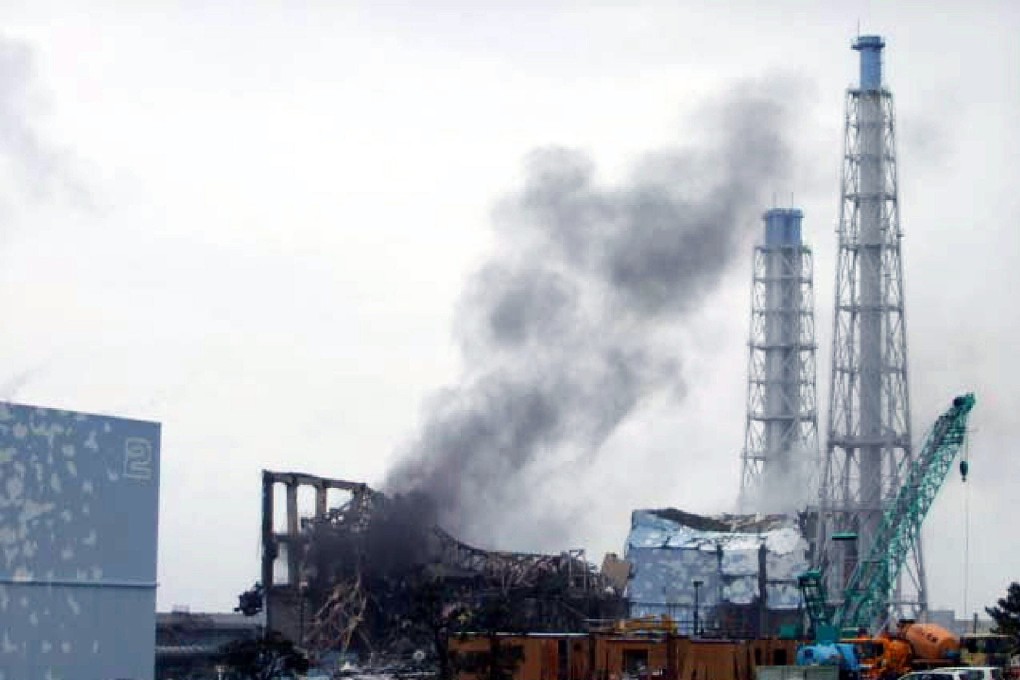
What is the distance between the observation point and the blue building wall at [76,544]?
8112cm

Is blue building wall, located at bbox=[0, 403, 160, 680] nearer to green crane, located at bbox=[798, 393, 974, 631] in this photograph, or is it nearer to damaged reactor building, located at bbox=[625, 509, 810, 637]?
green crane, located at bbox=[798, 393, 974, 631]

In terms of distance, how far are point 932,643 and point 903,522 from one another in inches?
1284

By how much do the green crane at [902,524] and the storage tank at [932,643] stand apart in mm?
24794

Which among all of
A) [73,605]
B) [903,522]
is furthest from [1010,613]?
[73,605]

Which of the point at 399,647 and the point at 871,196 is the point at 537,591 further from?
the point at 871,196

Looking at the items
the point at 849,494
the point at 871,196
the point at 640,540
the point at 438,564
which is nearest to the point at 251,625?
the point at 438,564

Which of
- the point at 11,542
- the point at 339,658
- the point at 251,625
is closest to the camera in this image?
the point at 11,542

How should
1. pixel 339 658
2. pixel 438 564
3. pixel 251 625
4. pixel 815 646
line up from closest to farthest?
pixel 815 646 → pixel 339 658 → pixel 438 564 → pixel 251 625

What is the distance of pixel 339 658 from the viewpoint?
116 m

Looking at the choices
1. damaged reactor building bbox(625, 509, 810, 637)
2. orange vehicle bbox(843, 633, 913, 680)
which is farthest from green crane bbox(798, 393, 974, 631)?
orange vehicle bbox(843, 633, 913, 680)

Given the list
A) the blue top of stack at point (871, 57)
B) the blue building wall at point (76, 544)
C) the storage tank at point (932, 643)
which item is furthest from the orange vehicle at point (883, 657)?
the blue top of stack at point (871, 57)

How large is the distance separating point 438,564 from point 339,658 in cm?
1056

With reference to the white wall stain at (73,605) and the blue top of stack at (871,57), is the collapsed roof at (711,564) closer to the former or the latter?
the blue top of stack at (871,57)

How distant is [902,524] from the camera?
120375 millimetres
